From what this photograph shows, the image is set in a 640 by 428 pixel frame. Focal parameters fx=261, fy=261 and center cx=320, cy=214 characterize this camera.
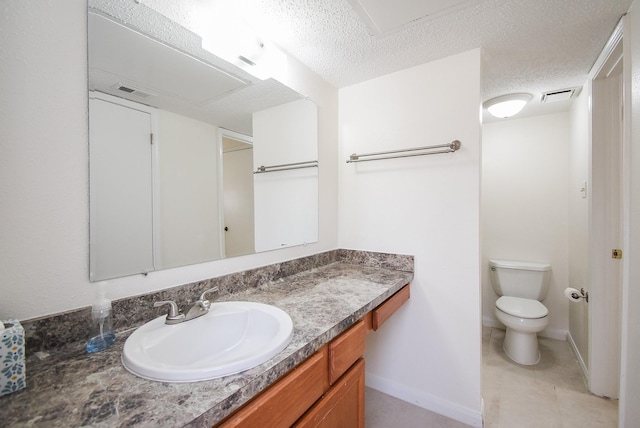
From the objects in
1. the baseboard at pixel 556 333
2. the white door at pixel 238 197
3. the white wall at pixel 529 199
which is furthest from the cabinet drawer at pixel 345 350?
the baseboard at pixel 556 333

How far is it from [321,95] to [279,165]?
601mm

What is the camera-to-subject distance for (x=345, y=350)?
959 mm

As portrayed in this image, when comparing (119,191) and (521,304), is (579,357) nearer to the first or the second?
(521,304)

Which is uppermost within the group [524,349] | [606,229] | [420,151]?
[420,151]

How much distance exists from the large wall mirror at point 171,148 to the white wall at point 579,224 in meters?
2.11

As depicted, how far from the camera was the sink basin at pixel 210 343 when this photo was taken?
0.61m

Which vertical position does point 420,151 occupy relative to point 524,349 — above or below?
above

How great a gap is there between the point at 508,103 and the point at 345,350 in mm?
2182

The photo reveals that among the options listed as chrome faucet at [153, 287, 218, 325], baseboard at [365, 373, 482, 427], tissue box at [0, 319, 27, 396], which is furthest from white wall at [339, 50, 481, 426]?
tissue box at [0, 319, 27, 396]

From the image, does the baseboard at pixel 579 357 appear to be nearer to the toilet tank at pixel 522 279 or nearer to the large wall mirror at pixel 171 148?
the toilet tank at pixel 522 279

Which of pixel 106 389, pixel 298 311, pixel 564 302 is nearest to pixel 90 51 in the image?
pixel 106 389

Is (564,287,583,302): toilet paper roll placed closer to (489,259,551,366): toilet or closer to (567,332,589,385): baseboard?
(489,259,551,366): toilet

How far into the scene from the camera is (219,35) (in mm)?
1132

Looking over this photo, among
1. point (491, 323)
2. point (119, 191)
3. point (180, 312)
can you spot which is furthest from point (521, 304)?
point (119, 191)
